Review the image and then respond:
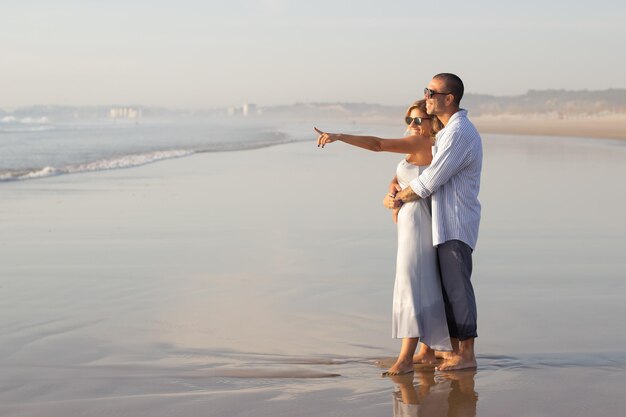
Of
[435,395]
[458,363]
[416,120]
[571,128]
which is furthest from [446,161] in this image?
[571,128]

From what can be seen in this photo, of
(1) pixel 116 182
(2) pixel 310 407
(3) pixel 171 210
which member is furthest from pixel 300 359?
(1) pixel 116 182

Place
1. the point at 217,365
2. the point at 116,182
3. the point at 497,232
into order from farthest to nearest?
the point at 116,182
the point at 497,232
the point at 217,365

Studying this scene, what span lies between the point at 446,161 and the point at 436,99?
378 mm

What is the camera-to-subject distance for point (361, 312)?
577cm

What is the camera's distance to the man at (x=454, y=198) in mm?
4527

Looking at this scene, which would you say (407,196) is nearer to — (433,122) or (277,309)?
(433,122)

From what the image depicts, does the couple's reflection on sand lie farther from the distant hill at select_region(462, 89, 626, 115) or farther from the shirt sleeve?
the distant hill at select_region(462, 89, 626, 115)

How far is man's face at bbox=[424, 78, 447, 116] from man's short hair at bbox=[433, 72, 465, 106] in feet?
0.07

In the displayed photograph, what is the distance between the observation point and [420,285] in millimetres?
4680

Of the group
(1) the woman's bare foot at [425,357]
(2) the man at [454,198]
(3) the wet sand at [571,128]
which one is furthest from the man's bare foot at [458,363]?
(3) the wet sand at [571,128]

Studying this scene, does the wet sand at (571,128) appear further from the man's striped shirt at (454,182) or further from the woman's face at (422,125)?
the man's striped shirt at (454,182)

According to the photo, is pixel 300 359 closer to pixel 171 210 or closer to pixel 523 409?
pixel 523 409

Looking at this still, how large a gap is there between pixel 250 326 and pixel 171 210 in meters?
5.79

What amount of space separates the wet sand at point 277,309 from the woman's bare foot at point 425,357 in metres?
0.17
